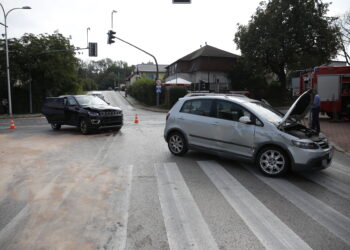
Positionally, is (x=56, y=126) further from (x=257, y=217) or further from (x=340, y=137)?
(x=340, y=137)

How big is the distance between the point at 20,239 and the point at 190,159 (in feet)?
15.6

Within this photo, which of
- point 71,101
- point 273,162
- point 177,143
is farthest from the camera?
point 71,101

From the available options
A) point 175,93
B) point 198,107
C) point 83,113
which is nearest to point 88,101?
point 83,113

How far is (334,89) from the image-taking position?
16.7m

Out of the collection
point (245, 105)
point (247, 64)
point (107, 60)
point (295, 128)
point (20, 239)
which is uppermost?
point (107, 60)

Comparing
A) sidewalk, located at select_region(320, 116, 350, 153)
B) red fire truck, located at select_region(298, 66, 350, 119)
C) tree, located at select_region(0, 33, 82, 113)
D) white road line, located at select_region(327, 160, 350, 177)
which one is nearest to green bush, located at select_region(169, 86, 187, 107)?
tree, located at select_region(0, 33, 82, 113)

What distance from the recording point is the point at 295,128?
6434mm

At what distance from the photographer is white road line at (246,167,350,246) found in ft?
12.4

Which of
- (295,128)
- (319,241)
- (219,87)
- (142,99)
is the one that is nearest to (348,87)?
(295,128)

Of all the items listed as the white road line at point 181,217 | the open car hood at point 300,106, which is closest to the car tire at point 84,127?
the white road line at point 181,217

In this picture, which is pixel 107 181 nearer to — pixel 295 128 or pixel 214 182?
pixel 214 182

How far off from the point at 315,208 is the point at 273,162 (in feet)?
5.58

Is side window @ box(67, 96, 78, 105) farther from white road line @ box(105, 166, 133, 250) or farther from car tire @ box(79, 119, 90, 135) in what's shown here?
white road line @ box(105, 166, 133, 250)

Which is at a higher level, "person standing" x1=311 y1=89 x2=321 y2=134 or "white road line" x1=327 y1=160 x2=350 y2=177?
"person standing" x1=311 y1=89 x2=321 y2=134
